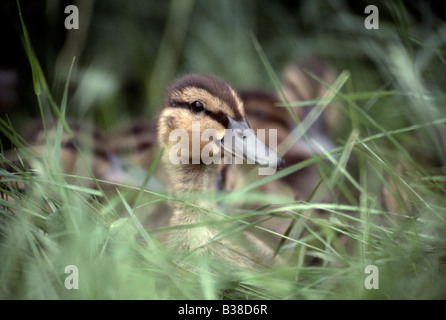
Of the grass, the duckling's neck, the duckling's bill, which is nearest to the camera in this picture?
the grass

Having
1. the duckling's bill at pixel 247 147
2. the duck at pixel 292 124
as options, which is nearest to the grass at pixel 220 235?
the duckling's bill at pixel 247 147

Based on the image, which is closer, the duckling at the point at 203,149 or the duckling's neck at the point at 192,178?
the duckling at the point at 203,149

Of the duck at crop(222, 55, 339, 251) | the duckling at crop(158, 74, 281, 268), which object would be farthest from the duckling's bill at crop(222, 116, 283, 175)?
the duck at crop(222, 55, 339, 251)

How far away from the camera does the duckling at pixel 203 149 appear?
4.38ft

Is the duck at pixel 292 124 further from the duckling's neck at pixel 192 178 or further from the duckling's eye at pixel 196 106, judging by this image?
the duckling's eye at pixel 196 106

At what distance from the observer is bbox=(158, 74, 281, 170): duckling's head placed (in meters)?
1.34

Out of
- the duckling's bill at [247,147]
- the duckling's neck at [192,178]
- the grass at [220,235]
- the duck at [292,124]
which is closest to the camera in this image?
the grass at [220,235]

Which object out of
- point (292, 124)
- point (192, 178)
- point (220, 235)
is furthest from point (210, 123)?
point (292, 124)

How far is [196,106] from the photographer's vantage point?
1.38m

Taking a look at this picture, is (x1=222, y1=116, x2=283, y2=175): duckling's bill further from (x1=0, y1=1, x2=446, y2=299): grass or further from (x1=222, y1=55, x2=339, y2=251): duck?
(x1=222, y1=55, x2=339, y2=251): duck

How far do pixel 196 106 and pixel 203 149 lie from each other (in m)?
0.12
